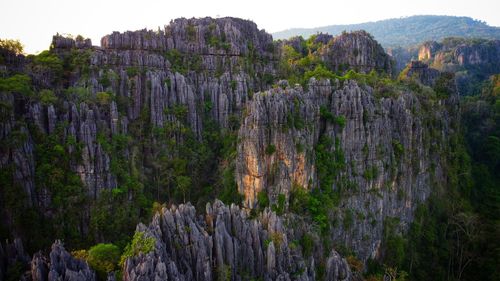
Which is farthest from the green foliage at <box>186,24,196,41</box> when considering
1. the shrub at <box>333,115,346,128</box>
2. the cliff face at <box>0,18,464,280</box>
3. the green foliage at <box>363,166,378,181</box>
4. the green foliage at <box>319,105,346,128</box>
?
the green foliage at <box>363,166,378,181</box>

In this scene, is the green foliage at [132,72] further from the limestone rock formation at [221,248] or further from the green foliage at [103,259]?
the green foliage at [103,259]

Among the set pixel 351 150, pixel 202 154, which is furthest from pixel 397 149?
pixel 202 154

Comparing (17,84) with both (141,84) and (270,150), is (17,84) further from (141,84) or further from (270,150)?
(270,150)

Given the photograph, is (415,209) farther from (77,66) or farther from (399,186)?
(77,66)

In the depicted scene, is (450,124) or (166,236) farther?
(450,124)

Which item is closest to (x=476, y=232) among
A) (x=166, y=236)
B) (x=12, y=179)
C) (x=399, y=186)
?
(x=399, y=186)

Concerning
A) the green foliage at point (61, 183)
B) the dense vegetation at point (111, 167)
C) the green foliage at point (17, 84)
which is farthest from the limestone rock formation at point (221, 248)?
the green foliage at point (17, 84)

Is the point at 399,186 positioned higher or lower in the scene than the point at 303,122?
lower
